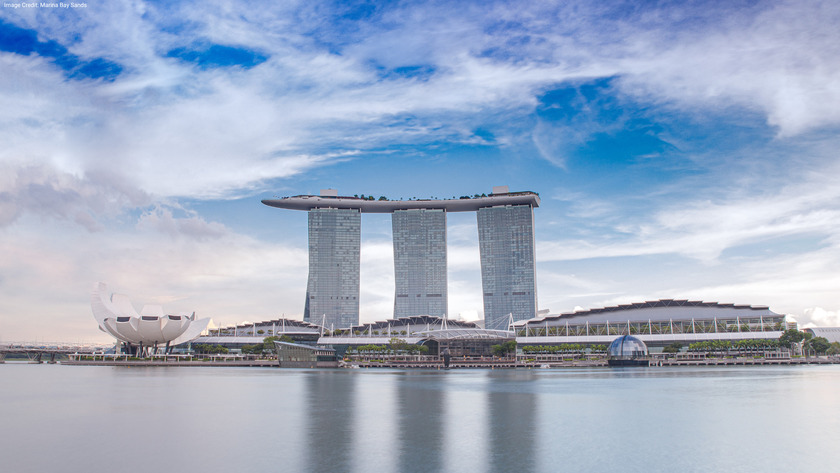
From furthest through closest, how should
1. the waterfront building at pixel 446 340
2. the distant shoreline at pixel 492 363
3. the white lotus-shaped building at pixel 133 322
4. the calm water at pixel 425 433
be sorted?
the waterfront building at pixel 446 340
the white lotus-shaped building at pixel 133 322
the distant shoreline at pixel 492 363
the calm water at pixel 425 433

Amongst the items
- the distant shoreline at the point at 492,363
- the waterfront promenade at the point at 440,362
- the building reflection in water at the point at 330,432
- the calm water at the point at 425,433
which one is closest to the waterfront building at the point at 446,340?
the waterfront promenade at the point at 440,362

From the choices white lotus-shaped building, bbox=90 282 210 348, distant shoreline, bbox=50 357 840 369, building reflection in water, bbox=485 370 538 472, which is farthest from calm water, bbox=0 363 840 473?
white lotus-shaped building, bbox=90 282 210 348

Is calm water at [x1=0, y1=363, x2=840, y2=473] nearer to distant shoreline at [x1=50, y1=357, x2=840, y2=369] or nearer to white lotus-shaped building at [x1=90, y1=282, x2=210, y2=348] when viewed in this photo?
distant shoreline at [x1=50, y1=357, x2=840, y2=369]

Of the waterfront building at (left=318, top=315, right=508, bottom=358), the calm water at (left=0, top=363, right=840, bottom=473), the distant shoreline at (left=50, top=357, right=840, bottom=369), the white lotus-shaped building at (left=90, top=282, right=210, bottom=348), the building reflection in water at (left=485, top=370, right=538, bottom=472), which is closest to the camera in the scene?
the building reflection in water at (left=485, top=370, right=538, bottom=472)

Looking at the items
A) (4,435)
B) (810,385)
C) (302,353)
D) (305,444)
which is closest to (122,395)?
(4,435)

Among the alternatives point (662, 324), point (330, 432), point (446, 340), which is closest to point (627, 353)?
point (662, 324)

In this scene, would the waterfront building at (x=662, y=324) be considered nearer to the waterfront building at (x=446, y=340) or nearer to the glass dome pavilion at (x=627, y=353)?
the waterfront building at (x=446, y=340)
